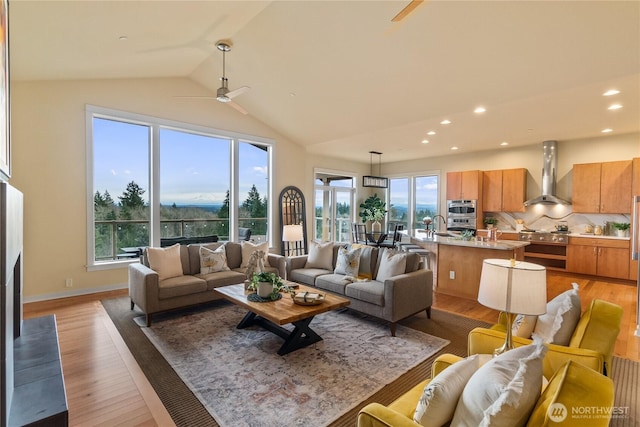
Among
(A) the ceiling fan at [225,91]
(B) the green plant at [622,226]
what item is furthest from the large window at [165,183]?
(B) the green plant at [622,226]

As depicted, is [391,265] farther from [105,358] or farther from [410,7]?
[105,358]

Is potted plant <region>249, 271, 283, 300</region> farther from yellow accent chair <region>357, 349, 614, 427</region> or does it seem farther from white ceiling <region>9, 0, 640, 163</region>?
white ceiling <region>9, 0, 640, 163</region>

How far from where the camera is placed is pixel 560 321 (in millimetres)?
1942

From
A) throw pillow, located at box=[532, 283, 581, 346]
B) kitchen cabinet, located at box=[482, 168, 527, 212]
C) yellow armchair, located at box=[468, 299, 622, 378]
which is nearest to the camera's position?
yellow armchair, located at box=[468, 299, 622, 378]

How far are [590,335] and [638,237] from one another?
3196 mm

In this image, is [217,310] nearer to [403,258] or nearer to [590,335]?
[403,258]

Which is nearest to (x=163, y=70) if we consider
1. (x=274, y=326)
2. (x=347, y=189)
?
(x=274, y=326)

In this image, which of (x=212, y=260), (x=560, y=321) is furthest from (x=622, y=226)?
(x=212, y=260)

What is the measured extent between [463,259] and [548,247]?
3530 millimetres

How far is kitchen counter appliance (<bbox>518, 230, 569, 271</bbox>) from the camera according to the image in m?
6.54

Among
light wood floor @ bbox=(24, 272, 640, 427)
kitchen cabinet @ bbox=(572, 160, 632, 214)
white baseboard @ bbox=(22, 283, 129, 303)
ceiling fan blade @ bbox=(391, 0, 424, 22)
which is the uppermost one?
ceiling fan blade @ bbox=(391, 0, 424, 22)

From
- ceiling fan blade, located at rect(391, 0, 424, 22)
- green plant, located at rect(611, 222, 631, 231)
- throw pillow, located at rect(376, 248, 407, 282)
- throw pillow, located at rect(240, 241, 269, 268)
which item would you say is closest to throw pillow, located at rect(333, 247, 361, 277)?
throw pillow, located at rect(376, 248, 407, 282)

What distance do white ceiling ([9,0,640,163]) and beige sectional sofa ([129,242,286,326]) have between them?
2.78 meters

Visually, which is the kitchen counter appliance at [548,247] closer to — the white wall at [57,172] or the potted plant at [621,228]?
the potted plant at [621,228]
